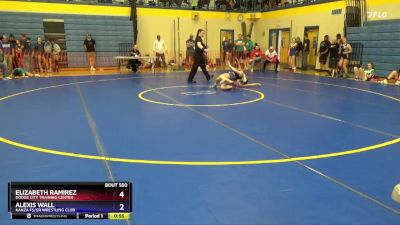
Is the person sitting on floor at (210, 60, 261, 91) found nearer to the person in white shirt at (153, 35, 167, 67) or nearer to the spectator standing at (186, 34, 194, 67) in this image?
the person in white shirt at (153, 35, 167, 67)

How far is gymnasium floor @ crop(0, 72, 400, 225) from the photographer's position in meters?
3.52

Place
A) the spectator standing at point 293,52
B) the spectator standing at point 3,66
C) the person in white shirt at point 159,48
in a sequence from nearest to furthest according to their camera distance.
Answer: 1. the spectator standing at point 3,66
2. the spectator standing at point 293,52
3. the person in white shirt at point 159,48

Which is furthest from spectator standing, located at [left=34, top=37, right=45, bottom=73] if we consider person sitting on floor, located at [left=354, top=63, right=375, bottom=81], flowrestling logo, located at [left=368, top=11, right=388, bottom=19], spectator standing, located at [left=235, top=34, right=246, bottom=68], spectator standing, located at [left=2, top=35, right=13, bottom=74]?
flowrestling logo, located at [left=368, top=11, right=388, bottom=19]

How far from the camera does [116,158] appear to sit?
15.9 feet

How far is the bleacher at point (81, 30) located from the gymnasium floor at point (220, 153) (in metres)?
10.1

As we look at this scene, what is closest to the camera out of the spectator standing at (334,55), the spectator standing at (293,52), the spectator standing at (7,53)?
the spectator standing at (7,53)

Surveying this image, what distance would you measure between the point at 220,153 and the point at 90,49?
15386 millimetres

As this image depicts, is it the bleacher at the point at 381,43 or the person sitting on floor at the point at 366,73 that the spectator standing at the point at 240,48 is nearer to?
the bleacher at the point at 381,43

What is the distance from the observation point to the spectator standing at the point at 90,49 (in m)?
18.5

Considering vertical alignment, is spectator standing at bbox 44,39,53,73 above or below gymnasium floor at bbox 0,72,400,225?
above

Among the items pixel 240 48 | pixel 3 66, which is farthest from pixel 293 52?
pixel 3 66

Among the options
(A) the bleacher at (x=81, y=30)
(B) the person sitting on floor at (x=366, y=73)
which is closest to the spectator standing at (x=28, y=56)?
(A) the bleacher at (x=81, y=30)

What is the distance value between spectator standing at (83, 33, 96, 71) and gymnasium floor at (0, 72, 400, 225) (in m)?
9.35

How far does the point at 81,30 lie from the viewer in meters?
19.4
